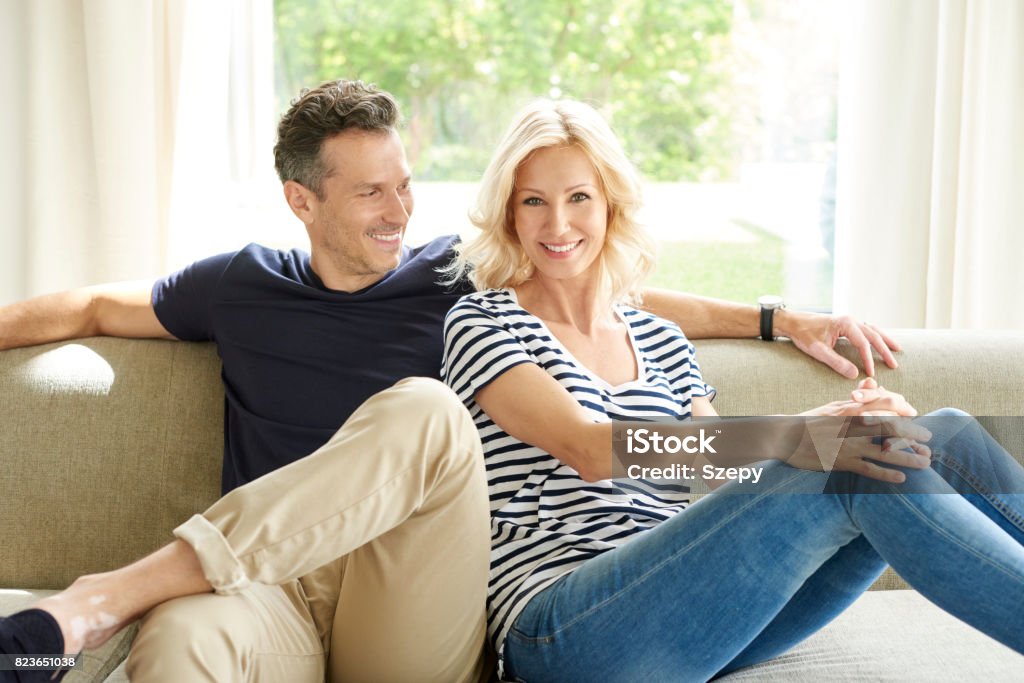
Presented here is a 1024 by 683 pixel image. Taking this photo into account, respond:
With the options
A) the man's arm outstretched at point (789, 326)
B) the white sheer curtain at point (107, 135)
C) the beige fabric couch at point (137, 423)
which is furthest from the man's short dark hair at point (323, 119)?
the white sheer curtain at point (107, 135)

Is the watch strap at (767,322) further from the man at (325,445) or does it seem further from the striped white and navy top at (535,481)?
the striped white and navy top at (535,481)

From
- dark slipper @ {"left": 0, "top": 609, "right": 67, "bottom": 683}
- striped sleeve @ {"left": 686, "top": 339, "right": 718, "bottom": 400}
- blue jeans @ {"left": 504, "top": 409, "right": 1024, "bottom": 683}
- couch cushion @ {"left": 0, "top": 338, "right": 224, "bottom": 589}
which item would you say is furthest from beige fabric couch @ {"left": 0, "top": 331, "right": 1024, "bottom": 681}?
dark slipper @ {"left": 0, "top": 609, "right": 67, "bottom": 683}

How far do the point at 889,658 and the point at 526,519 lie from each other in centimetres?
63

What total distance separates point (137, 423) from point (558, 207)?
0.92m

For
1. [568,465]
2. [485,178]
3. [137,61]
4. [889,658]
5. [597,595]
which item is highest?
[137,61]

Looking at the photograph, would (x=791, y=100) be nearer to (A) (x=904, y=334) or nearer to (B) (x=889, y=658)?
(A) (x=904, y=334)

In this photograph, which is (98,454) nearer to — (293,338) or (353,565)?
(293,338)

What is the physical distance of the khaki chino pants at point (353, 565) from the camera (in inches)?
52.4

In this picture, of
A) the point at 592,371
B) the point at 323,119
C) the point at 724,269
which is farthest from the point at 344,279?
the point at 724,269

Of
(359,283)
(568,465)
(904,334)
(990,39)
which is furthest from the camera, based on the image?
(990,39)

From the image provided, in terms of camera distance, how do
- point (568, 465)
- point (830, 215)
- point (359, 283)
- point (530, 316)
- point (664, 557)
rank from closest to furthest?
point (664, 557), point (568, 465), point (530, 316), point (359, 283), point (830, 215)

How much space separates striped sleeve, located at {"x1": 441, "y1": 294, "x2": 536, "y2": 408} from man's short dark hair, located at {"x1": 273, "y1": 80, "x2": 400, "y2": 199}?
1.55 ft

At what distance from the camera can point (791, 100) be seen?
11.1 ft

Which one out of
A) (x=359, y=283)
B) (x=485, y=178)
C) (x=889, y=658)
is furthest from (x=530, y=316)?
(x=889, y=658)
